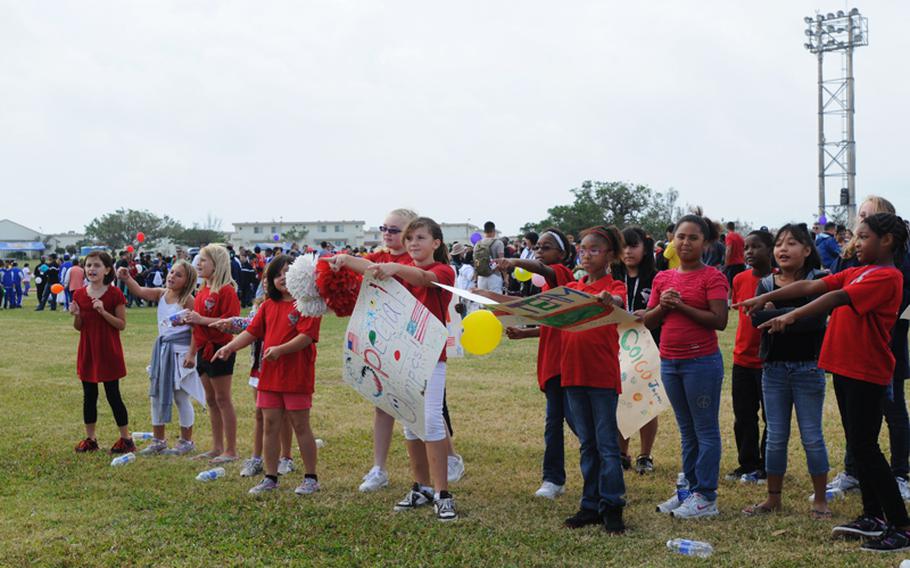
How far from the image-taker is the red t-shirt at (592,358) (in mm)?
5301

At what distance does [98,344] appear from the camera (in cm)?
796

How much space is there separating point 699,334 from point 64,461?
5.47 metres

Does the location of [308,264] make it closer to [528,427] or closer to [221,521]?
[221,521]

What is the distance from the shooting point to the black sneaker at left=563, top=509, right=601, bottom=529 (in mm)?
5270

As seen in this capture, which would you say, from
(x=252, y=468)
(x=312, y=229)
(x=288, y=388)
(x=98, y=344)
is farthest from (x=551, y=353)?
(x=312, y=229)

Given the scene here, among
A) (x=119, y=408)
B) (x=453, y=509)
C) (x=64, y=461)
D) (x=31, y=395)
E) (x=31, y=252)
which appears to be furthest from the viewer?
(x=31, y=252)

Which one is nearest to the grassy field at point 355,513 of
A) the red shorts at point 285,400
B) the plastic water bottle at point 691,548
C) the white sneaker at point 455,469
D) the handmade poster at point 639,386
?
the plastic water bottle at point 691,548

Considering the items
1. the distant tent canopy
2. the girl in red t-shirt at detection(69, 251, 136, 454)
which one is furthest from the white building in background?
the girl in red t-shirt at detection(69, 251, 136, 454)

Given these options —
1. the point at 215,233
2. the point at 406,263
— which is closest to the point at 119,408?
the point at 406,263

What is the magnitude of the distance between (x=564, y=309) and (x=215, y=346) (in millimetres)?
3754

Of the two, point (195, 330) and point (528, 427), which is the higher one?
point (195, 330)

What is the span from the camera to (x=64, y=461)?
7.30 meters

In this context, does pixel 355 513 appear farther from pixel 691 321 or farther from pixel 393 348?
pixel 691 321

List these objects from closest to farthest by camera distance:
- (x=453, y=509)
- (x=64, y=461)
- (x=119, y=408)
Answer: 1. (x=453, y=509)
2. (x=64, y=461)
3. (x=119, y=408)
